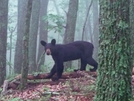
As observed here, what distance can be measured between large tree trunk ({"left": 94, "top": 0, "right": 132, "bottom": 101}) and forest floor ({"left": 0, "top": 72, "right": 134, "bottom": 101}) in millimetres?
1590

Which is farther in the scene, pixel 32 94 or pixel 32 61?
pixel 32 61

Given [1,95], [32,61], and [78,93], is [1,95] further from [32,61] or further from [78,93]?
[32,61]

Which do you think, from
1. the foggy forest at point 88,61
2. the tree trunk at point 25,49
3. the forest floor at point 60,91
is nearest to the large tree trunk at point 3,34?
the foggy forest at point 88,61

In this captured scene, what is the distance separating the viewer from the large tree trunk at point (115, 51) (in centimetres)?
512

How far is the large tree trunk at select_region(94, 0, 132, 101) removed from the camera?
5125 mm

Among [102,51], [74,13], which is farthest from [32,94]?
[74,13]

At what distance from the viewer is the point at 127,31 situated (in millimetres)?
5152

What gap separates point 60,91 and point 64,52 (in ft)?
9.35

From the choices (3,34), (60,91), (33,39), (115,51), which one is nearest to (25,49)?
(60,91)

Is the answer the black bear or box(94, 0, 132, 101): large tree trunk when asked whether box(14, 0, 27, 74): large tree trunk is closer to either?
the black bear

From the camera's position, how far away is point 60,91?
25.6 ft

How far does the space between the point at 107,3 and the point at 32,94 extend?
13.0ft

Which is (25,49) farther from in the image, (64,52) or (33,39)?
(33,39)

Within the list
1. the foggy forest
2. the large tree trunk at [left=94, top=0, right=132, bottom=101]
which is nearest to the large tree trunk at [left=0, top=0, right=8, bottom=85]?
the foggy forest
